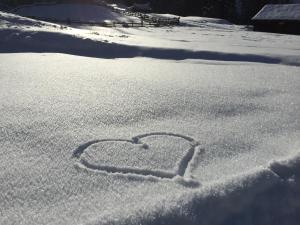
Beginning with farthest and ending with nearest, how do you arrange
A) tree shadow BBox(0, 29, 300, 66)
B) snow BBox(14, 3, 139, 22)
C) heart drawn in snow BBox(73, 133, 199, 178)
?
1. snow BBox(14, 3, 139, 22)
2. tree shadow BBox(0, 29, 300, 66)
3. heart drawn in snow BBox(73, 133, 199, 178)

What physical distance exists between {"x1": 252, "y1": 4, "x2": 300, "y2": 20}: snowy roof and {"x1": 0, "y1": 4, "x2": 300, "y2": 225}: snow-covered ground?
63.7ft

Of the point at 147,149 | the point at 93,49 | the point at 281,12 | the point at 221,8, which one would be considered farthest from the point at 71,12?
the point at 221,8

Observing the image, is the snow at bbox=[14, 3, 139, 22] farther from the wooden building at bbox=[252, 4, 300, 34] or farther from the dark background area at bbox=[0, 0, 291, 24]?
the dark background area at bbox=[0, 0, 291, 24]

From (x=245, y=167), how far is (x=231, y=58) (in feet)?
16.6

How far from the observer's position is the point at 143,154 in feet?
7.14

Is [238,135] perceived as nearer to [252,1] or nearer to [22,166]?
[22,166]

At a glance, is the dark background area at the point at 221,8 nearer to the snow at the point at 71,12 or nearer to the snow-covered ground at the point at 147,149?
the snow at the point at 71,12

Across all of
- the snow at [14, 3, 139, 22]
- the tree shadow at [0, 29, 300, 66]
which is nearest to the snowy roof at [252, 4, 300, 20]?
the snow at [14, 3, 139, 22]

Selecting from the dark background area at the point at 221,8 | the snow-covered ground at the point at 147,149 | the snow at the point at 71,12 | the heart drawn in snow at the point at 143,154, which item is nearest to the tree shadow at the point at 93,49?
the snow-covered ground at the point at 147,149

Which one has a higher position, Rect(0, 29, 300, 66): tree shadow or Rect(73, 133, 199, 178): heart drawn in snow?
Rect(73, 133, 199, 178): heart drawn in snow

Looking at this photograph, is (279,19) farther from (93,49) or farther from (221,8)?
(93,49)

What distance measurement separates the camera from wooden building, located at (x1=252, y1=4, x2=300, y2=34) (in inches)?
867

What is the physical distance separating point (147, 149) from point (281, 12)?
23101 millimetres

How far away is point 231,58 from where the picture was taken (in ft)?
22.6
